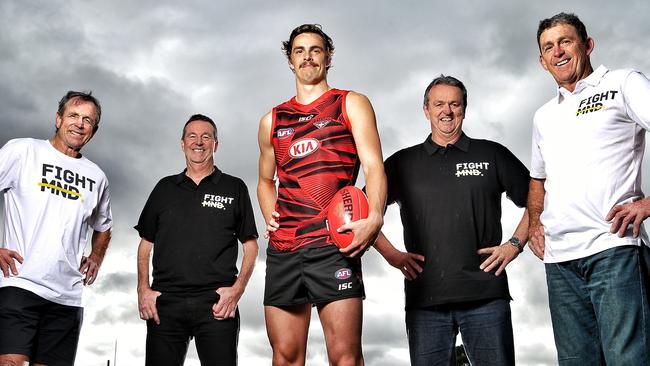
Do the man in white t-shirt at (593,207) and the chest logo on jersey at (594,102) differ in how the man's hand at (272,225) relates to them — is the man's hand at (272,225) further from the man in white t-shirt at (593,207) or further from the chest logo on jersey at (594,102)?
the chest logo on jersey at (594,102)

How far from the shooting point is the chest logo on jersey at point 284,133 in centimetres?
494

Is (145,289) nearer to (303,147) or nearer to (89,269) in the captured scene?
(89,269)

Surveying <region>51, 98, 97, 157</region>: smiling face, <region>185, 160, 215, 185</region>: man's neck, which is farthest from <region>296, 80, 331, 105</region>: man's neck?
<region>51, 98, 97, 157</region>: smiling face

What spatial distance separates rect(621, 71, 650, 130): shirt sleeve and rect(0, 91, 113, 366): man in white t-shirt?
4.70m

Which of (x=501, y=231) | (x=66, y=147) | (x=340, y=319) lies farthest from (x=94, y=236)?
(x=501, y=231)

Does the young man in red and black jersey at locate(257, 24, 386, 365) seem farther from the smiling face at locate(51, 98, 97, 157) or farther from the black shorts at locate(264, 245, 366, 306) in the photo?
the smiling face at locate(51, 98, 97, 157)

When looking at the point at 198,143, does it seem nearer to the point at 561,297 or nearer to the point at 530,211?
the point at 530,211

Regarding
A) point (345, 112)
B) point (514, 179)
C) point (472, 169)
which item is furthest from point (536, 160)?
point (345, 112)

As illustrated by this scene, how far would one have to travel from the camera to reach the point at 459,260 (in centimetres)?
516

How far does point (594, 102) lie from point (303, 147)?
6.81 ft

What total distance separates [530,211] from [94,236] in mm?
4256

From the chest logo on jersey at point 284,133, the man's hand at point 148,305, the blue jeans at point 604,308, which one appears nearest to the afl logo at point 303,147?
the chest logo on jersey at point 284,133

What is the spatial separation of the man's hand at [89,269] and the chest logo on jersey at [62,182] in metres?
0.63

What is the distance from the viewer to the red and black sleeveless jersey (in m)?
4.70
